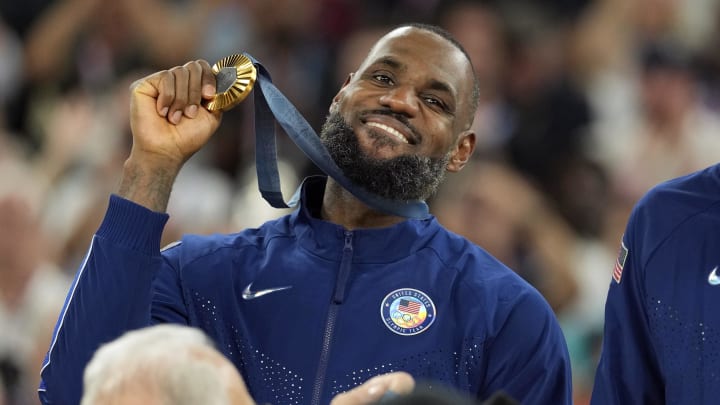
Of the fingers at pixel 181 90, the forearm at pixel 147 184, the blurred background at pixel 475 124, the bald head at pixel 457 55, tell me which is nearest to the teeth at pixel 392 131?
the bald head at pixel 457 55

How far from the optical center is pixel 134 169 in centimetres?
375

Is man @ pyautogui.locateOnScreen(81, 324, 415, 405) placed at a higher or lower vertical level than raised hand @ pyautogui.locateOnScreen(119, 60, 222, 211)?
lower

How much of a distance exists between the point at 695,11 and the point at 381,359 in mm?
5665

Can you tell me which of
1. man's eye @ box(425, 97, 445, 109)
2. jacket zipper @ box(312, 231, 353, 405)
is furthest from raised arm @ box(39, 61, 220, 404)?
man's eye @ box(425, 97, 445, 109)

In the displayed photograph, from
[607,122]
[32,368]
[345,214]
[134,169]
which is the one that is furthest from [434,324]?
[607,122]

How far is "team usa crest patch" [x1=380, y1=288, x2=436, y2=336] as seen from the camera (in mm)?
3903

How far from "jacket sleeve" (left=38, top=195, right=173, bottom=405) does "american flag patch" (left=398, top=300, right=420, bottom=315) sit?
72 centimetres

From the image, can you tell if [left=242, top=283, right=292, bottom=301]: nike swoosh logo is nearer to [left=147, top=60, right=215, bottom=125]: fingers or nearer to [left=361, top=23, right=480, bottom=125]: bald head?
[left=147, top=60, right=215, bottom=125]: fingers

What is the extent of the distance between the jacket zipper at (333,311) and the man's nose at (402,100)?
1.30 feet

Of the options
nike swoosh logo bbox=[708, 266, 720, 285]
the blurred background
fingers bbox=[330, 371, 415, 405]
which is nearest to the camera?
fingers bbox=[330, 371, 415, 405]

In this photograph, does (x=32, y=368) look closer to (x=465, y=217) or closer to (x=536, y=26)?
(x=465, y=217)

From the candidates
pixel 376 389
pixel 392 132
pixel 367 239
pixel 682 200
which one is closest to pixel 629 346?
pixel 682 200

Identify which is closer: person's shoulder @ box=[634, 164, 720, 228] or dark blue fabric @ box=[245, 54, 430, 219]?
person's shoulder @ box=[634, 164, 720, 228]

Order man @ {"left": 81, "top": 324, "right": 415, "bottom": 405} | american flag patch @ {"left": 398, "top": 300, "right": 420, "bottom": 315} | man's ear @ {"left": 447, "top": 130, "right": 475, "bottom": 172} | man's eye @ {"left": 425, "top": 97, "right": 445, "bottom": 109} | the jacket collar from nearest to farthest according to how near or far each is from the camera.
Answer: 1. man @ {"left": 81, "top": 324, "right": 415, "bottom": 405}
2. american flag patch @ {"left": 398, "top": 300, "right": 420, "bottom": 315}
3. the jacket collar
4. man's eye @ {"left": 425, "top": 97, "right": 445, "bottom": 109}
5. man's ear @ {"left": 447, "top": 130, "right": 475, "bottom": 172}
